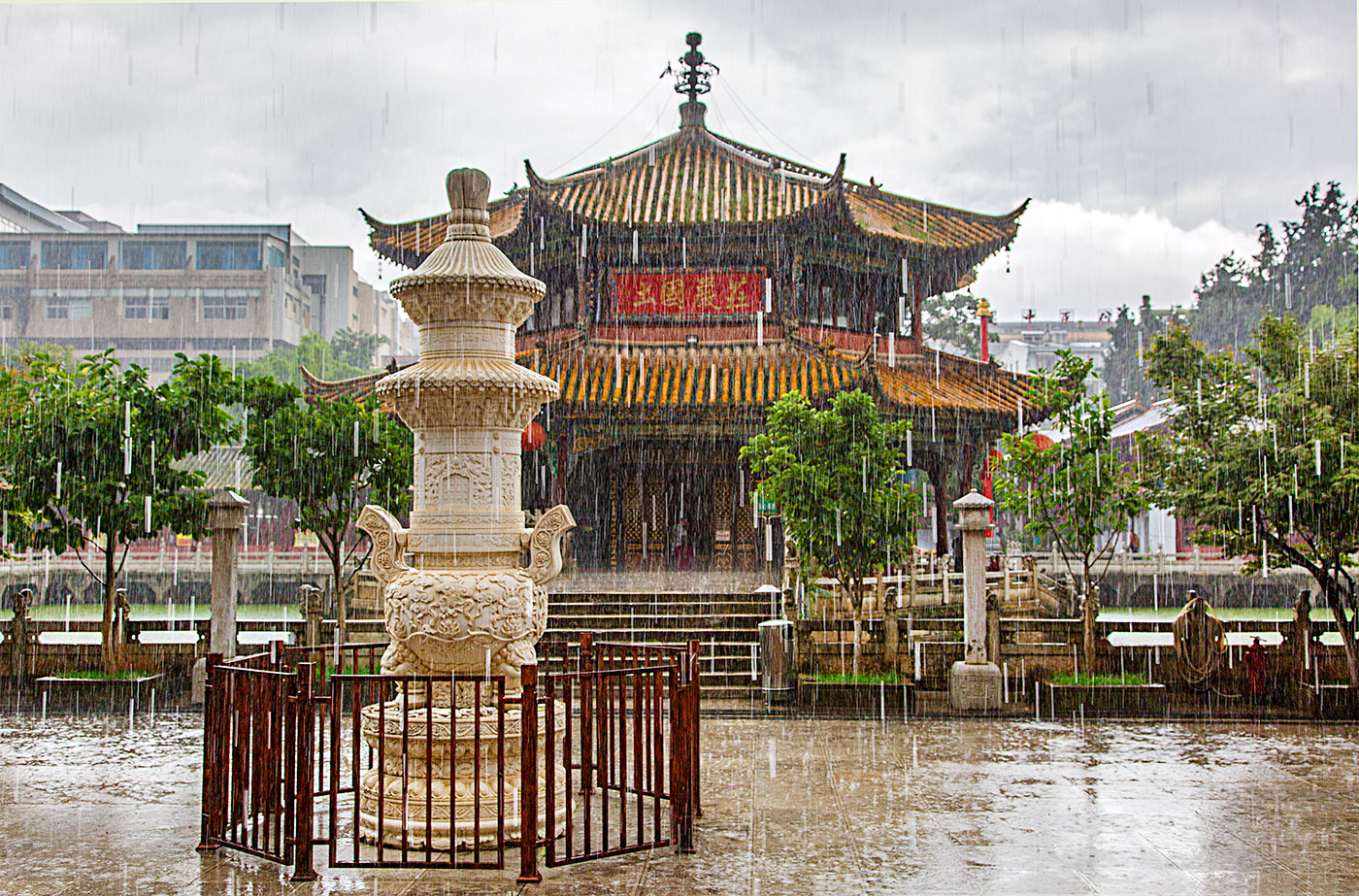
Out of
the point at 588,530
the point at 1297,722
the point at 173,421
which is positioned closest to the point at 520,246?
the point at 588,530

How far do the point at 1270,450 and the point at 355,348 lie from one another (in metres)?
49.5

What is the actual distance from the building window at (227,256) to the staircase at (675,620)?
4595cm

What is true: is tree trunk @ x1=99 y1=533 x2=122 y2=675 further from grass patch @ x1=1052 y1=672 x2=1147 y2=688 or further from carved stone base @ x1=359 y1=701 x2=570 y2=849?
grass patch @ x1=1052 y1=672 x2=1147 y2=688

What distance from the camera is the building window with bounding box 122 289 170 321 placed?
2240 inches

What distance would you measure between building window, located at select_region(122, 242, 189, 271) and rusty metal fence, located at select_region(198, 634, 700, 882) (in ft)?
181

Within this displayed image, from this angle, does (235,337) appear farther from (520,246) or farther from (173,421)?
(173,421)

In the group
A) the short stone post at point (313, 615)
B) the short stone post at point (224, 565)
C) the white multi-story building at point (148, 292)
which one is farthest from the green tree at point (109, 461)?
the white multi-story building at point (148, 292)

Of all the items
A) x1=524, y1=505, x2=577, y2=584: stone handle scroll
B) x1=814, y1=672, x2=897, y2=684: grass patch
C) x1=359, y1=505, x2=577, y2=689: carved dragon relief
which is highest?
x1=524, y1=505, x2=577, y2=584: stone handle scroll

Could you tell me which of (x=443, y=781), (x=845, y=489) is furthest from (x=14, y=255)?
(x=443, y=781)

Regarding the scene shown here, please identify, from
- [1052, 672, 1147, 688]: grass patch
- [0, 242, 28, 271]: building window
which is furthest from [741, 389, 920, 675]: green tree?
[0, 242, 28, 271]: building window

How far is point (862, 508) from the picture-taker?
46.2 ft

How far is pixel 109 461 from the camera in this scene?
562 inches

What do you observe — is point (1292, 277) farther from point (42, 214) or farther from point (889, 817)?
point (42, 214)

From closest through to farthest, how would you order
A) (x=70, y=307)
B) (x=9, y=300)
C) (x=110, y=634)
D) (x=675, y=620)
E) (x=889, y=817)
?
1. (x=889, y=817)
2. (x=110, y=634)
3. (x=675, y=620)
4. (x=9, y=300)
5. (x=70, y=307)
